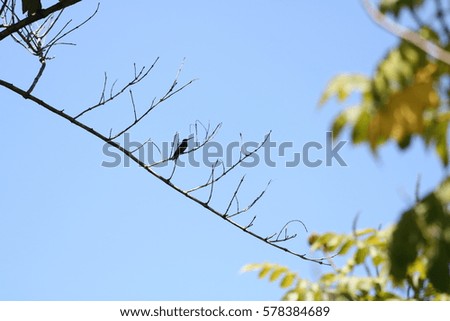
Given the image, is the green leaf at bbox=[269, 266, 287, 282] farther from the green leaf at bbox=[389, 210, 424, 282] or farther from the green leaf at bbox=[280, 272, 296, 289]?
the green leaf at bbox=[389, 210, 424, 282]

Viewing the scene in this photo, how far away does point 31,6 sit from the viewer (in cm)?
440

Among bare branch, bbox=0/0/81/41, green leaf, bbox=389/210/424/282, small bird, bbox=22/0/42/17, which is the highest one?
small bird, bbox=22/0/42/17

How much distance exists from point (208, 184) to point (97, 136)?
36.1 inches

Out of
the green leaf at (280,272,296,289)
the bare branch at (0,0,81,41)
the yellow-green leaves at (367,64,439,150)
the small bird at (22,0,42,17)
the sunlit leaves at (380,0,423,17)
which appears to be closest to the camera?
the yellow-green leaves at (367,64,439,150)

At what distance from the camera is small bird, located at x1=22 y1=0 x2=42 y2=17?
4375 millimetres

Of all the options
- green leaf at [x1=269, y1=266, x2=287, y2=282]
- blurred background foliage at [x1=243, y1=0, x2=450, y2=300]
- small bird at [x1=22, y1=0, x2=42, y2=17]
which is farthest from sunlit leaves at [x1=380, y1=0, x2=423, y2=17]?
small bird at [x1=22, y1=0, x2=42, y2=17]

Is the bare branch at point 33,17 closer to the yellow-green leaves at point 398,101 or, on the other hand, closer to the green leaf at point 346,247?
the green leaf at point 346,247

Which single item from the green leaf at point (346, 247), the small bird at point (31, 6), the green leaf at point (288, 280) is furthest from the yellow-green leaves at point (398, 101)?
the small bird at point (31, 6)

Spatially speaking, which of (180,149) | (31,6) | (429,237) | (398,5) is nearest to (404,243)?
(429,237)

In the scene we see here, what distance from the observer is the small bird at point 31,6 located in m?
4.38

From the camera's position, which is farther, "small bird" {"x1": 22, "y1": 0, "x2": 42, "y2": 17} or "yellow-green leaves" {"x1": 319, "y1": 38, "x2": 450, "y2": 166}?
"small bird" {"x1": 22, "y1": 0, "x2": 42, "y2": 17}

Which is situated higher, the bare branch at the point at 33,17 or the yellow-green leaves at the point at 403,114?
the bare branch at the point at 33,17
